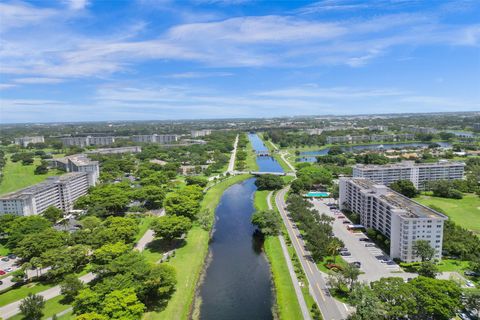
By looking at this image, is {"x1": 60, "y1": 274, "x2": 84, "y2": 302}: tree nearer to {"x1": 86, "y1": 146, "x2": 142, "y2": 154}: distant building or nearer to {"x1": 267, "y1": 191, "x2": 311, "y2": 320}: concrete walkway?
{"x1": 267, "y1": 191, "x2": 311, "y2": 320}: concrete walkway

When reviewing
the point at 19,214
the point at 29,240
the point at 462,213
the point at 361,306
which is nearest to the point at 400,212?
the point at 361,306

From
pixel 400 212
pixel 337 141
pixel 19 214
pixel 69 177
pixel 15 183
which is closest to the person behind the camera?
pixel 400 212

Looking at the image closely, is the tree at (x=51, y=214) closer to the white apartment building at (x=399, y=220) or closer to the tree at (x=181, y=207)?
the tree at (x=181, y=207)

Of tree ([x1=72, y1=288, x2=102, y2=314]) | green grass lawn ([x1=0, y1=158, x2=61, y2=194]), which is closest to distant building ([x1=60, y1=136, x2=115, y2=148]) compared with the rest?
green grass lawn ([x1=0, y1=158, x2=61, y2=194])

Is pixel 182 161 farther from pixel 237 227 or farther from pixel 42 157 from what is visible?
pixel 237 227

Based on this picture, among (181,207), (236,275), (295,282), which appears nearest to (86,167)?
(181,207)

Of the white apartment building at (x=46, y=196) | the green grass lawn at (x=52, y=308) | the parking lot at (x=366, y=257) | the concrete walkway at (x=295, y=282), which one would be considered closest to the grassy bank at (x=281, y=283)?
the concrete walkway at (x=295, y=282)
